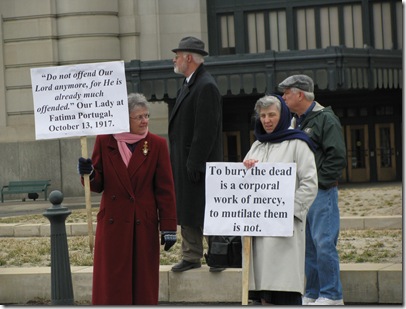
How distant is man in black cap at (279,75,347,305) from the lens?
30.8 feet

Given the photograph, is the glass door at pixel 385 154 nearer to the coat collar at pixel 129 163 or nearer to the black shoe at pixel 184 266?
the black shoe at pixel 184 266

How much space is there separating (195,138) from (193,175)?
1.09ft

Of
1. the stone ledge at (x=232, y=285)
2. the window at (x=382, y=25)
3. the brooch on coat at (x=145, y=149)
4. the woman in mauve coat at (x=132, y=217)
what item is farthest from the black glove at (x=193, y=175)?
the window at (x=382, y=25)

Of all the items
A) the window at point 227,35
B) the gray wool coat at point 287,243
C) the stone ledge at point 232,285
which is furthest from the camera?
the window at point 227,35

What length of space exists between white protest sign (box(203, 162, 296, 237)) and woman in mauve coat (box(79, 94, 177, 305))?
2.02 feet

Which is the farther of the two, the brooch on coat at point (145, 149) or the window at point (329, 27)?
the window at point (329, 27)

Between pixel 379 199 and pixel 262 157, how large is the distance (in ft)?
45.0

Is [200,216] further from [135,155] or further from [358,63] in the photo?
[358,63]

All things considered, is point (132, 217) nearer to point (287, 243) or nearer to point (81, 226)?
point (287, 243)

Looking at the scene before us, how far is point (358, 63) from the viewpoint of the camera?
1153 inches

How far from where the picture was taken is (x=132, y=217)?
28.3 ft

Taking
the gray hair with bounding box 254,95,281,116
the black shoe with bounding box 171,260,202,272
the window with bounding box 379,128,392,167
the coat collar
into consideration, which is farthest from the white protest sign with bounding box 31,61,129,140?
the window with bounding box 379,128,392,167

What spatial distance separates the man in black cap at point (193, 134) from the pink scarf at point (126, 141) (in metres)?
1.23

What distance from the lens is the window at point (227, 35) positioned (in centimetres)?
3344
